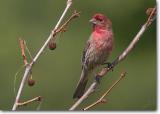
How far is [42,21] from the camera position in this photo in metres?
2.58

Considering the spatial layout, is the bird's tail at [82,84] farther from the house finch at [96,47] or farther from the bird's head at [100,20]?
the bird's head at [100,20]

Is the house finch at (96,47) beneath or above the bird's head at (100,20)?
beneath

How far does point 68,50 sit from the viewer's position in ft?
8.39

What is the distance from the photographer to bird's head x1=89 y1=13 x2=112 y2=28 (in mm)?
2418

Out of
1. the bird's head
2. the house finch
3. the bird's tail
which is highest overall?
the bird's head

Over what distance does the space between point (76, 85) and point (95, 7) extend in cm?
40

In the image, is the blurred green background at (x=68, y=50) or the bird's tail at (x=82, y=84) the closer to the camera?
the bird's tail at (x=82, y=84)

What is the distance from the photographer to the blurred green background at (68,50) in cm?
252

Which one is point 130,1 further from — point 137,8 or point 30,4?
point 30,4

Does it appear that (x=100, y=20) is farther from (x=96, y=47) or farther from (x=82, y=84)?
(x=82, y=84)

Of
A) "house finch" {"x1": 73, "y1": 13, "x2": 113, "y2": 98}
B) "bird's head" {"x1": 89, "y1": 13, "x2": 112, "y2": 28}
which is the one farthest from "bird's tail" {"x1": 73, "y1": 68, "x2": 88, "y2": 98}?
"bird's head" {"x1": 89, "y1": 13, "x2": 112, "y2": 28}

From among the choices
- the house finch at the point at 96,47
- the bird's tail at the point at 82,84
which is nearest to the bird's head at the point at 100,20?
the house finch at the point at 96,47

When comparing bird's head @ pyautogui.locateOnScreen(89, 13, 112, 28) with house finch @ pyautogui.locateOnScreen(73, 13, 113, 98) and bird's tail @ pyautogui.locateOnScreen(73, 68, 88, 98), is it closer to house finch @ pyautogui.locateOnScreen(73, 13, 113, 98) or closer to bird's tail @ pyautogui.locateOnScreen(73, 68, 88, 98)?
house finch @ pyautogui.locateOnScreen(73, 13, 113, 98)

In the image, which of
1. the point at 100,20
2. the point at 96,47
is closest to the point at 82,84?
the point at 96,47
